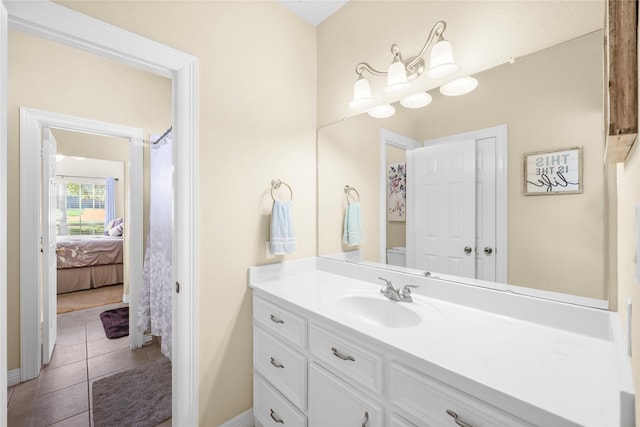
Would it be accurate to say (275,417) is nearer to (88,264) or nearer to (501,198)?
(501,198)

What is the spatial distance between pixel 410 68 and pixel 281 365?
64.8 inches

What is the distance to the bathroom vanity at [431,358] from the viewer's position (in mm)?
690

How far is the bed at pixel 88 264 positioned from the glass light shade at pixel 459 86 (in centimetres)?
527

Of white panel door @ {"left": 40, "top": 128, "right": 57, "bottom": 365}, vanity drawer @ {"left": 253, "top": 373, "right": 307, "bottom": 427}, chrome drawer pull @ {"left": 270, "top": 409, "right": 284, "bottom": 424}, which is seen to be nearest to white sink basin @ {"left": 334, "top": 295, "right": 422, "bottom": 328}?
vanity drawer @ {"left": 253, "top": 373, "right": 307, "bottom": 427}

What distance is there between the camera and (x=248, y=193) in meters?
1.70

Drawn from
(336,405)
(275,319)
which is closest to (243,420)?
(275,319)

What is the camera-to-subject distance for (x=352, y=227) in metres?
1.83

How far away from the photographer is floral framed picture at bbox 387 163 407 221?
1.56m

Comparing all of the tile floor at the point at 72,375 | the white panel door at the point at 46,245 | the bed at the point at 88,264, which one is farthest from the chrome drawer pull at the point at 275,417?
the bed at the point at 88,264

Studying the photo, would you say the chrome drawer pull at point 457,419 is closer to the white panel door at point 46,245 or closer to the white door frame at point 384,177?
the white door frame at point 384,177

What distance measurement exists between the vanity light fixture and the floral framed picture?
1.12ft

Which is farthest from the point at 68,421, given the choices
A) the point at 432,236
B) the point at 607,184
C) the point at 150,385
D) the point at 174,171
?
the point at 607,184

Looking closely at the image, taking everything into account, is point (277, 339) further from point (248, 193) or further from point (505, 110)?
point (505, 110)

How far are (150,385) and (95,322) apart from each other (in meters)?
1.73
